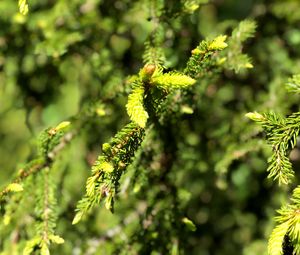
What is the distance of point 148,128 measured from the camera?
1737 mm

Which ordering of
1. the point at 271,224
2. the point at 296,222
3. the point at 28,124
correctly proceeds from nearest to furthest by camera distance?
1. the point at 296,222
2. the point at 271,224
3. the point at 28,124

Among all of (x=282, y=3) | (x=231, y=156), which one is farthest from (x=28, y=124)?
(x=282, y=3)

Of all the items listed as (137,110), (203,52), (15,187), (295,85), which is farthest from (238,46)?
(15,187)

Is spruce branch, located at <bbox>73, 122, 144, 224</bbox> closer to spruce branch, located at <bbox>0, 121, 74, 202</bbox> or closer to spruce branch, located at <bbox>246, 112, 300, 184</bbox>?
spruce branch, located at <bbox>0, 121, 74, 202</bbox>

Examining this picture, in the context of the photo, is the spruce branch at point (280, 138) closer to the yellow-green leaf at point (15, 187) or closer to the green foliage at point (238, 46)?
the green foliage at point (238, 46)

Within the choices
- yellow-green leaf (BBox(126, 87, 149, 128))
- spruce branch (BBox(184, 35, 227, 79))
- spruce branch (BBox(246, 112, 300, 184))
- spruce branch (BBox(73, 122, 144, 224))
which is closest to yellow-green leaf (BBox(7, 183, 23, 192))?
spruce branch (BBox(73, 122, 144, 224))

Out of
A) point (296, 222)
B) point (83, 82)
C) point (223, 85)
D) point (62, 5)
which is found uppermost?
point (62, 5)

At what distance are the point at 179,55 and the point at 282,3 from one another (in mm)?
900

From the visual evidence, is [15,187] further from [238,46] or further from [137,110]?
[238,46]

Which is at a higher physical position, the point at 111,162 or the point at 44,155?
the point at 111,162

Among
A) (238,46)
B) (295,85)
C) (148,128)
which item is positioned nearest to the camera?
(295,85)

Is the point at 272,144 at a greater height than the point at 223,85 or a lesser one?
greater

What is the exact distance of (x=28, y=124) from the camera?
109 inches

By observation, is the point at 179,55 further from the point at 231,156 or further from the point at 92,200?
the point at 92,200
